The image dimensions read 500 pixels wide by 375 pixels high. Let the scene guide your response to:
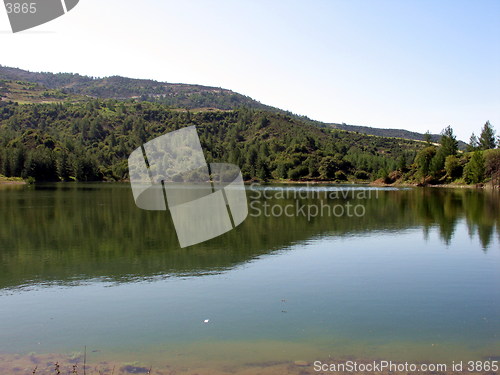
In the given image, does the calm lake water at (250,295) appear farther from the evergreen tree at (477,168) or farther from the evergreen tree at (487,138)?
the evergreen tree at (487,138)

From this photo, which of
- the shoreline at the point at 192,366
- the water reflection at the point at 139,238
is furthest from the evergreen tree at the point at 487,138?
the shoreline at the point at 192,366

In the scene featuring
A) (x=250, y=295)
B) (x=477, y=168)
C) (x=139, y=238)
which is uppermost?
(x=477, y=168)

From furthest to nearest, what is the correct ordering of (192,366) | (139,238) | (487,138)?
(487,138) < (139,238) < (192,366)

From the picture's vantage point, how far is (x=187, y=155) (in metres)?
166

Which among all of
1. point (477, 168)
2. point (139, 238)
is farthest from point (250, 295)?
point (477, 168)

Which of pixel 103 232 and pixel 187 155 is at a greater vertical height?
pixel 187 155

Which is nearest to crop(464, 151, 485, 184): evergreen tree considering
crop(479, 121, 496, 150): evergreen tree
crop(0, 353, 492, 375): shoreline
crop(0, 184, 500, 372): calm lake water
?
crop(479, 121, 496, 150): evergreen tree

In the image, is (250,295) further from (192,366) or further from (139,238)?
(139,238)

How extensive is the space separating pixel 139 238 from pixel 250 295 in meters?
15.4

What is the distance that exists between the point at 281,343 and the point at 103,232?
77.7ft

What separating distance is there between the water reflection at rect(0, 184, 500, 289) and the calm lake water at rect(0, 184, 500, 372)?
0.18 meters

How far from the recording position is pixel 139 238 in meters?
30.2

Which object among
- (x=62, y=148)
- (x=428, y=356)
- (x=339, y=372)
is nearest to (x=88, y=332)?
(x=339, y=372)

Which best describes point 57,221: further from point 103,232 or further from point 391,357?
point 391,357
